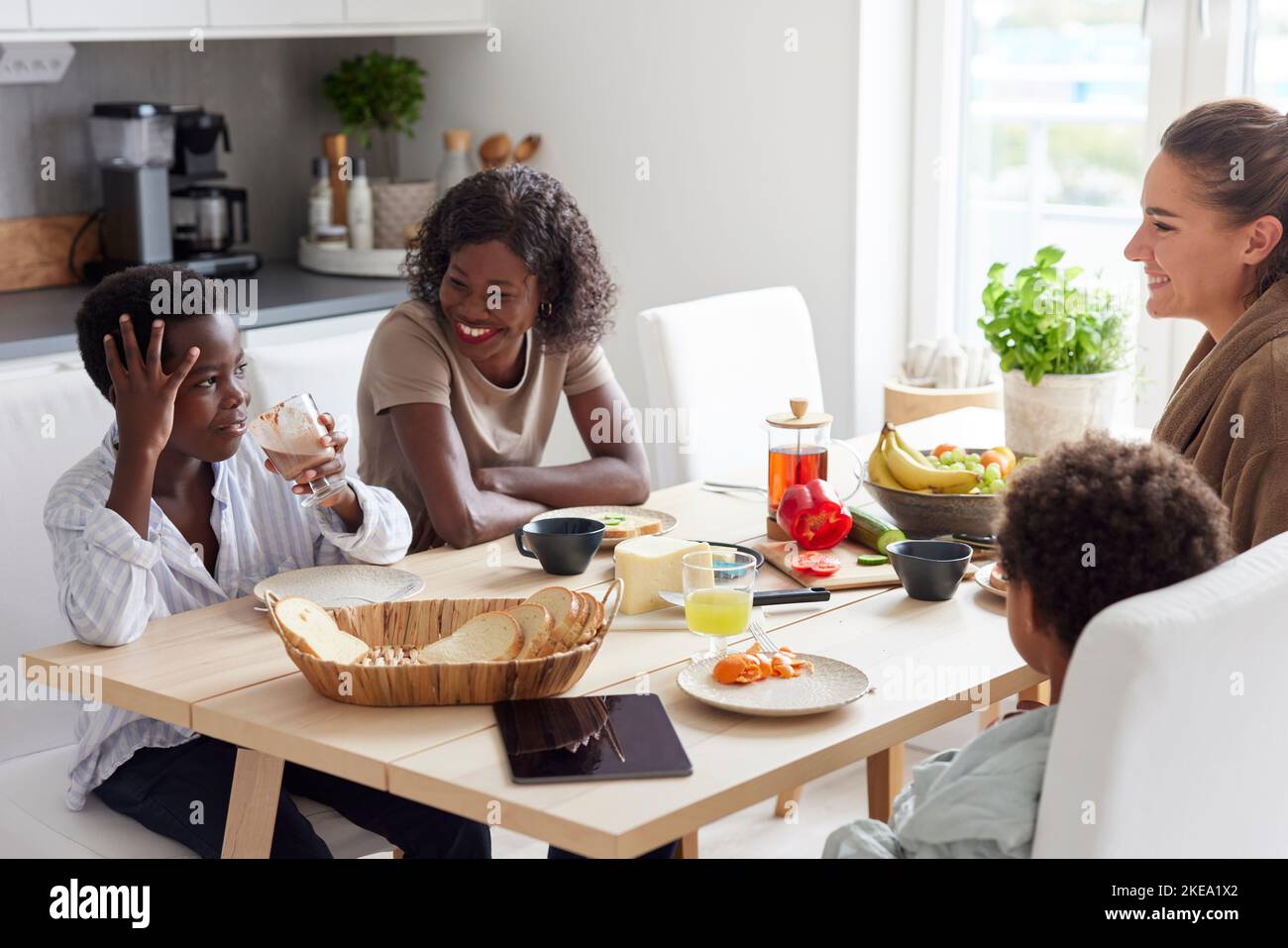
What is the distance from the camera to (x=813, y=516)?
195cm

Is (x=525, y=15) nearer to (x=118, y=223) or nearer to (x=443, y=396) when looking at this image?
(x=118, y=223)

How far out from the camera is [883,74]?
126 inches

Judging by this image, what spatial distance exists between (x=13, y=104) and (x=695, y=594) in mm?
2545

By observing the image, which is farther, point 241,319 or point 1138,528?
point 241,319

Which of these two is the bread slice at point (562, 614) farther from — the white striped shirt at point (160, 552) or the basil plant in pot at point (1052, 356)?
the basil plant in pot at point (1052, 356)

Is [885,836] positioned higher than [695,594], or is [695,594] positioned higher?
[695,594]

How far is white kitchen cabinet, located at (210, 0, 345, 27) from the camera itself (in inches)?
130

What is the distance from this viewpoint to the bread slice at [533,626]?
1511mm

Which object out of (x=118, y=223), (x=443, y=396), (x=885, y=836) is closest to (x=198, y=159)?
(x=118, y=223)

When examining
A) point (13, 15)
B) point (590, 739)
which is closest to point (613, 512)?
point (590, 739)

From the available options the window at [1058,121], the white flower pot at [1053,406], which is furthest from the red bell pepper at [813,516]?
the window at [1058,121]

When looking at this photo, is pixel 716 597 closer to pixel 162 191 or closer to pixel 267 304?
pixel 267 304

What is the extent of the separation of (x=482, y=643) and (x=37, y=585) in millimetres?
827
